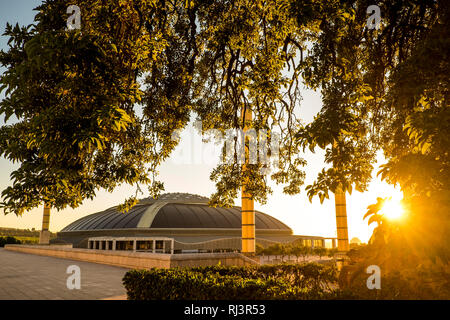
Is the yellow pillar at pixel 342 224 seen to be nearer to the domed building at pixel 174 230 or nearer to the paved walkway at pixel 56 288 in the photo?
the paved walkway at pixel 56 288

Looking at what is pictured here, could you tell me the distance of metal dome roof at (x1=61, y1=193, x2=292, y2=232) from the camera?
161 feet

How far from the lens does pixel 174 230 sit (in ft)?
157

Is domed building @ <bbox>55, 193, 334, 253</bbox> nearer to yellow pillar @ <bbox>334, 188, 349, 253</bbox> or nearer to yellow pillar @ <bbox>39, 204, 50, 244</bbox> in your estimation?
yellow pillar @ <bbox>39, 204, 50, 244</bbox>

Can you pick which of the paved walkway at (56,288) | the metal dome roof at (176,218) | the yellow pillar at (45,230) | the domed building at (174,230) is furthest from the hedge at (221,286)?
the yellow pillar at (45,230)

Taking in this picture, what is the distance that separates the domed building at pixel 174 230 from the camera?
44812mm

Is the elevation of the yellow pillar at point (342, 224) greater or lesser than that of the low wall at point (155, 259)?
greater

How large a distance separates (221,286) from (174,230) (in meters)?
42.3

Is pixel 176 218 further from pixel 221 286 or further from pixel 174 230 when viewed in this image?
pixel 221 286

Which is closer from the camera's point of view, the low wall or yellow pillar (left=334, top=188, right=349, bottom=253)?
the low wall

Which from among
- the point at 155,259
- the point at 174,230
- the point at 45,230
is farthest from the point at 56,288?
the point at 45,230

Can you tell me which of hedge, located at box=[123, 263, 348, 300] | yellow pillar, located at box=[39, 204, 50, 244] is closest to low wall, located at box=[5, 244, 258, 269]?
hedge, located at box=[123, 263, 348, 300]

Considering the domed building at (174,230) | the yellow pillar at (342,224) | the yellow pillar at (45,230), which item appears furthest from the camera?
the yellow pillar at (45,230)

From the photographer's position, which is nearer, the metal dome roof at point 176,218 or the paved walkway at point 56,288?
the paved walkway at point 56,288

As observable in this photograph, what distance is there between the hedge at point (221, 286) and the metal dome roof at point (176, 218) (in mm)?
39547
